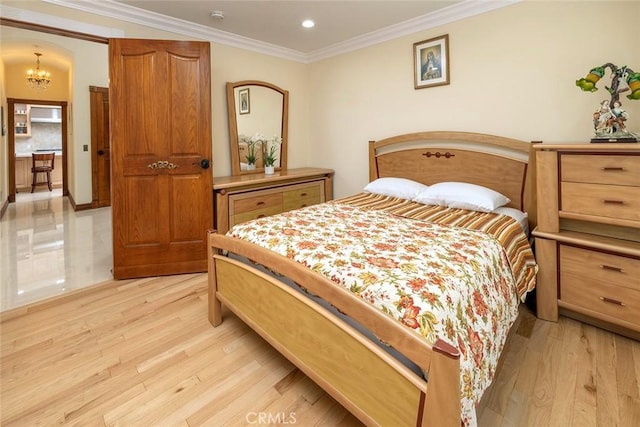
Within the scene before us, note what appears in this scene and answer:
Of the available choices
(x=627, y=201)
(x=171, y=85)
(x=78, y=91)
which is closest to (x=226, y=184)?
(x=171, y=85)

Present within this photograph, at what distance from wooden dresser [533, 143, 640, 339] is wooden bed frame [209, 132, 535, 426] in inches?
18.1

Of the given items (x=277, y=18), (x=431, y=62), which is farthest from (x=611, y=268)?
(x=277, y=18)

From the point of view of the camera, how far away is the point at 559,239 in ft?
6.98

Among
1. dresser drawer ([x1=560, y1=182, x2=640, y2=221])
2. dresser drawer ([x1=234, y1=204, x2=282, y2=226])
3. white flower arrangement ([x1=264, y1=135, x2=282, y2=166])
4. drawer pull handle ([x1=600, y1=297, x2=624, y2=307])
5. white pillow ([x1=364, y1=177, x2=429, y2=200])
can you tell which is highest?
white flower arrangement ([x1=264, y1=135, x2=282, y2=166])

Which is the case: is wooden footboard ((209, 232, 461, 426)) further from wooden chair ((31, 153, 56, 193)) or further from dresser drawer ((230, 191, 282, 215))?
wooden chair ((31, 153, 56, 193))

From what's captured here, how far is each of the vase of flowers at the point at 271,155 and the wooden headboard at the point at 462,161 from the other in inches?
47.5

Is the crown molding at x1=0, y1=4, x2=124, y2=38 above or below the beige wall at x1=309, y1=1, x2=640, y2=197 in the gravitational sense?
above

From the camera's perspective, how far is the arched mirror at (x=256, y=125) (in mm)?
3777

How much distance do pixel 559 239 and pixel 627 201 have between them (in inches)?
15.9

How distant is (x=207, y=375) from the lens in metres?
1.72

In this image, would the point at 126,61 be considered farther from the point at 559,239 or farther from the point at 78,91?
the point at 78,91

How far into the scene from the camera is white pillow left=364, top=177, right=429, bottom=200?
9.91 feet

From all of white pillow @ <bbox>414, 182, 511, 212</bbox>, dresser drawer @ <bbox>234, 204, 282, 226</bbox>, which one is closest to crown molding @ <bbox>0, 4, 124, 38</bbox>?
dresser drawer @ <bbox>234, 204, 282, 226</bbox>

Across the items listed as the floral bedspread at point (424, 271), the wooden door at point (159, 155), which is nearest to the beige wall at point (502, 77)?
the floral bedspread at point (424, 271)
